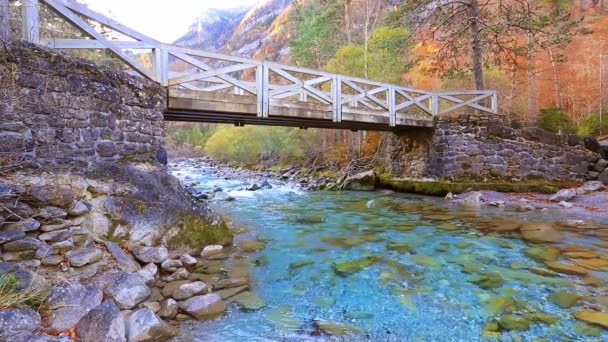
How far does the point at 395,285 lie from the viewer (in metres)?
3.34

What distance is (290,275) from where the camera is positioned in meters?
3.64

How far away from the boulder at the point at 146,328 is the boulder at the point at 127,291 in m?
0.30

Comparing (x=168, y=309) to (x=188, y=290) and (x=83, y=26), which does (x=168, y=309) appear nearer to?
(x=188, y=290)


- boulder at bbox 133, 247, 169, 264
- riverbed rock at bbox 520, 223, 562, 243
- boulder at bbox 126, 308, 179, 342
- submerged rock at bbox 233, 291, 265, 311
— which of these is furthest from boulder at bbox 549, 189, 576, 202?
boulder at bbox 126, 308, 179, 342

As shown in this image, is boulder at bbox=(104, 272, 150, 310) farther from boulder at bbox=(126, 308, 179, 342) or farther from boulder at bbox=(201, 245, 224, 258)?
boulder at bbox=(201, 245, 224, 258)

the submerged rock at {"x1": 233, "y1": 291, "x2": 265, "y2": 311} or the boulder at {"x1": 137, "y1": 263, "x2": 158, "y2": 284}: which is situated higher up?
the boulder at {"x1": 137, "y1": 263, "x2": 158, "y2": 284}

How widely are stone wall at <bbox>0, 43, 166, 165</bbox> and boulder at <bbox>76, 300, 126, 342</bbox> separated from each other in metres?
1.94

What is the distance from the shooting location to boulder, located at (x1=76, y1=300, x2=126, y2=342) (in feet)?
7.02

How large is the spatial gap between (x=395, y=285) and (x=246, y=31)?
188 feet

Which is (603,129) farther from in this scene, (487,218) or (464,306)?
(464,306)

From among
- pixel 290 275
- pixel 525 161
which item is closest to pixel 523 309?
pixel 290 275

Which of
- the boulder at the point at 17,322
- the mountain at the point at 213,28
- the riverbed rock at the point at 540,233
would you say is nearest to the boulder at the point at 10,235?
the boulder at the point at 17,322

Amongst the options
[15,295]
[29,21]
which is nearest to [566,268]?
[15,295]

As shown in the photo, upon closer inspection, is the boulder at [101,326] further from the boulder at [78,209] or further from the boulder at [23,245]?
the boulder at [78,209]
